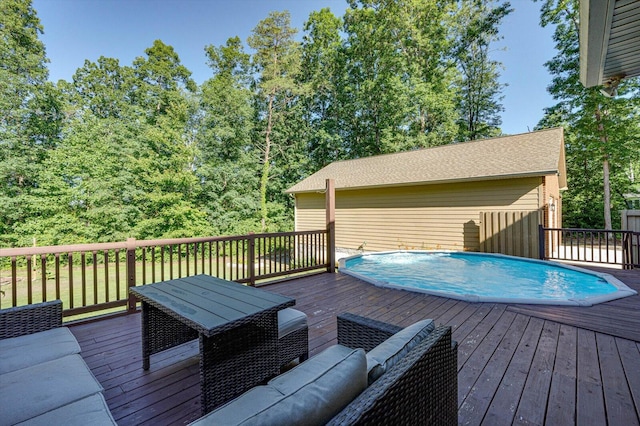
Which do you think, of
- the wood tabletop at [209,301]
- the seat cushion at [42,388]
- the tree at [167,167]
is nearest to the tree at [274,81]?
the tree at [167,167]

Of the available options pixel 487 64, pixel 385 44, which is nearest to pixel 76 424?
pixel 385 44

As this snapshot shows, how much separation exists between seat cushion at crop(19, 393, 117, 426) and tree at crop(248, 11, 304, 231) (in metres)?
15.3

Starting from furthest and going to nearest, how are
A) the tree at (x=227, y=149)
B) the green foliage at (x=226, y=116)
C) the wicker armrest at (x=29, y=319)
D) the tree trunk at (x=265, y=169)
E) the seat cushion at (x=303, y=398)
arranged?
1. the tree trunk at (x=265, y=169)
2. the tree at (x=227, y=149)
3. the green foliage at (x=226, y=116)
4. the wicker armrest at (x=29, y=319)
5. the seat cushion at (x=303, y=398)

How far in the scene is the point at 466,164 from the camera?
9.14m

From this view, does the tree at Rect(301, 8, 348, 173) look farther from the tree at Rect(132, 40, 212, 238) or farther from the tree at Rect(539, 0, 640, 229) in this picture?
the tree at Rect(539, 0, 640, 229)

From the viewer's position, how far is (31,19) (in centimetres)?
1341

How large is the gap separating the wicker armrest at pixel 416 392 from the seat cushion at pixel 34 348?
6.43 ft

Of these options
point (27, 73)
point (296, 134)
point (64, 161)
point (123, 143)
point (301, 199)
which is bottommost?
point (301, 199)

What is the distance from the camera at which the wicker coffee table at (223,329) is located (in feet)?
5.50

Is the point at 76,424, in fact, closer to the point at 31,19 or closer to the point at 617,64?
the point at 617,64

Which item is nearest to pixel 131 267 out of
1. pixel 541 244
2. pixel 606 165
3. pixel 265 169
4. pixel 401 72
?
pixel 541 244

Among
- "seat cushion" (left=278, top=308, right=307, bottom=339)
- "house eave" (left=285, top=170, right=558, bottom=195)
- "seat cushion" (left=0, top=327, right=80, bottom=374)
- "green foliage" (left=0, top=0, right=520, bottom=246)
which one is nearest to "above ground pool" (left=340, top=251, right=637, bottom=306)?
"house eave" (left=285, top=170, right=558, bottom=195)

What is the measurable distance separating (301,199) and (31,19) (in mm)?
15324

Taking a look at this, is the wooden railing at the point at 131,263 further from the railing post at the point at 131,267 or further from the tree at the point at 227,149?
the tree at the point at 227,149
